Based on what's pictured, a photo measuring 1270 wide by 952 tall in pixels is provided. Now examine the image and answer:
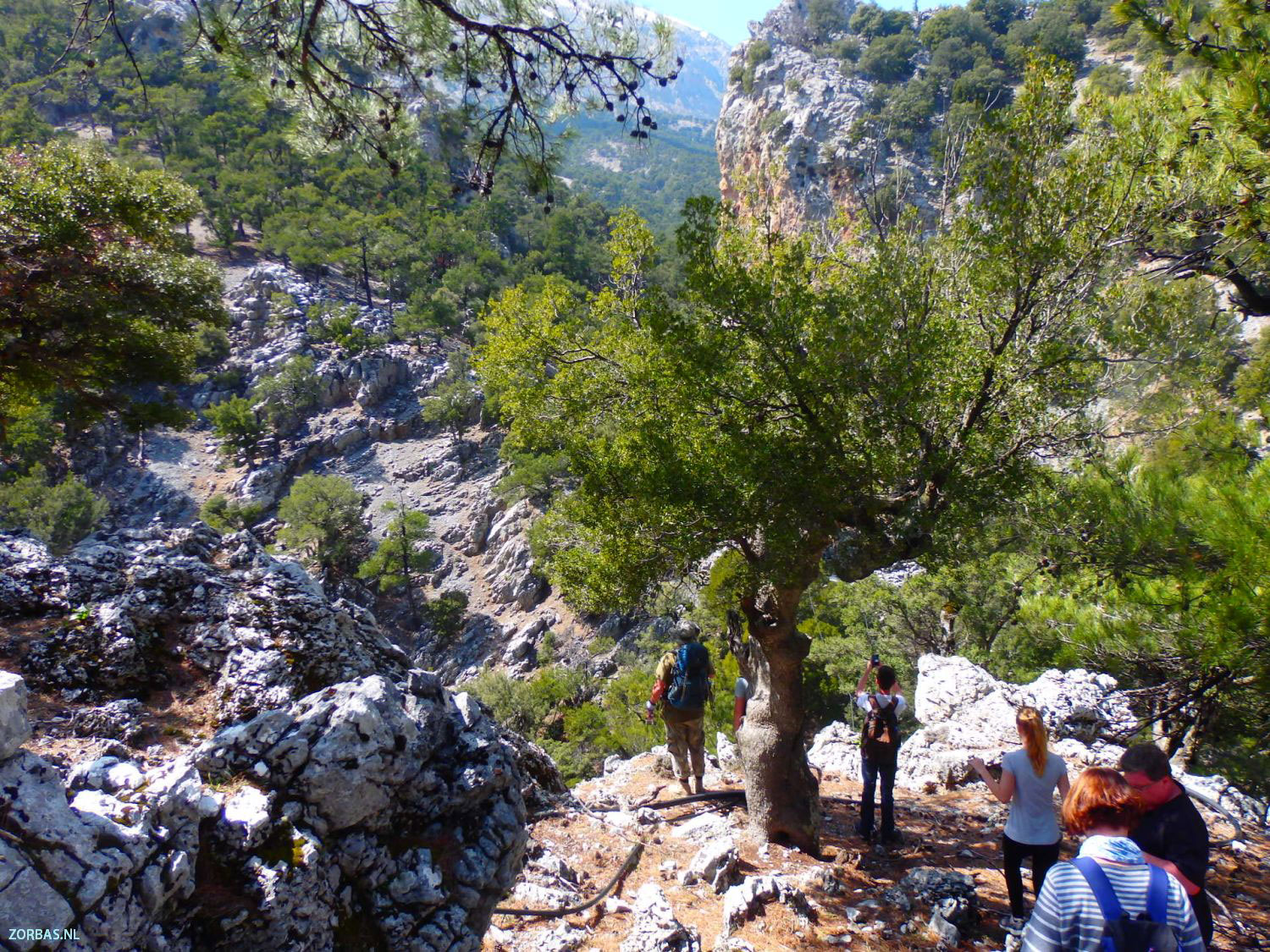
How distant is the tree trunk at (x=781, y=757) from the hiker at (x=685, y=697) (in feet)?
3.17

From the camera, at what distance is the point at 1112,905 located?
96.0 inches

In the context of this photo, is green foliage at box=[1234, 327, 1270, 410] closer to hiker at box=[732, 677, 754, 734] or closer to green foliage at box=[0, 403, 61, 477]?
hiker at box=[732, 677, 754, 734]

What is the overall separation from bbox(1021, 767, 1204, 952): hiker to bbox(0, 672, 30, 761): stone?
4.17m

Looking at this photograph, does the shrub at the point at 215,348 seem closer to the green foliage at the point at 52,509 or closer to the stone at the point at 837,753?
the green foliage at the point at 52,509

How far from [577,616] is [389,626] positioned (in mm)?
12670

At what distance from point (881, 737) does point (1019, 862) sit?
1.70 meters

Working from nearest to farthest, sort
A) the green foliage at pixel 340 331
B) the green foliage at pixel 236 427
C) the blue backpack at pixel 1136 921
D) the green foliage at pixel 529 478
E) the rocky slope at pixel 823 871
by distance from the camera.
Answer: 1. the blue backpack at pixel 1136 921
2. the rocky slope at pixel 823 871
3. the green foliage at pixel 529 478
4. the green foliage at pixel 236 427
5. the green foliage at pixel 340 331

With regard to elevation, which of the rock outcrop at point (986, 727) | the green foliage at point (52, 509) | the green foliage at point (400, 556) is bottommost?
the green foliage at point (400, 556)

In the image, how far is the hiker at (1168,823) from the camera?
130 inches

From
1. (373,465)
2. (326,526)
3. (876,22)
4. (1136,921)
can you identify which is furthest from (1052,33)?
(1136,921)

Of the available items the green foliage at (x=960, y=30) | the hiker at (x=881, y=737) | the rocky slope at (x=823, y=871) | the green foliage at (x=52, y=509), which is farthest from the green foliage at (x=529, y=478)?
the green foliage at (x=960, y=30)

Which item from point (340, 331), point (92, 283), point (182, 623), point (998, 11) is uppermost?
point (998, 11)

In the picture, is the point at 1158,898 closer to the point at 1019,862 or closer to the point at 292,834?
the point at 1019,862

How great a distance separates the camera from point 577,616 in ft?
116
